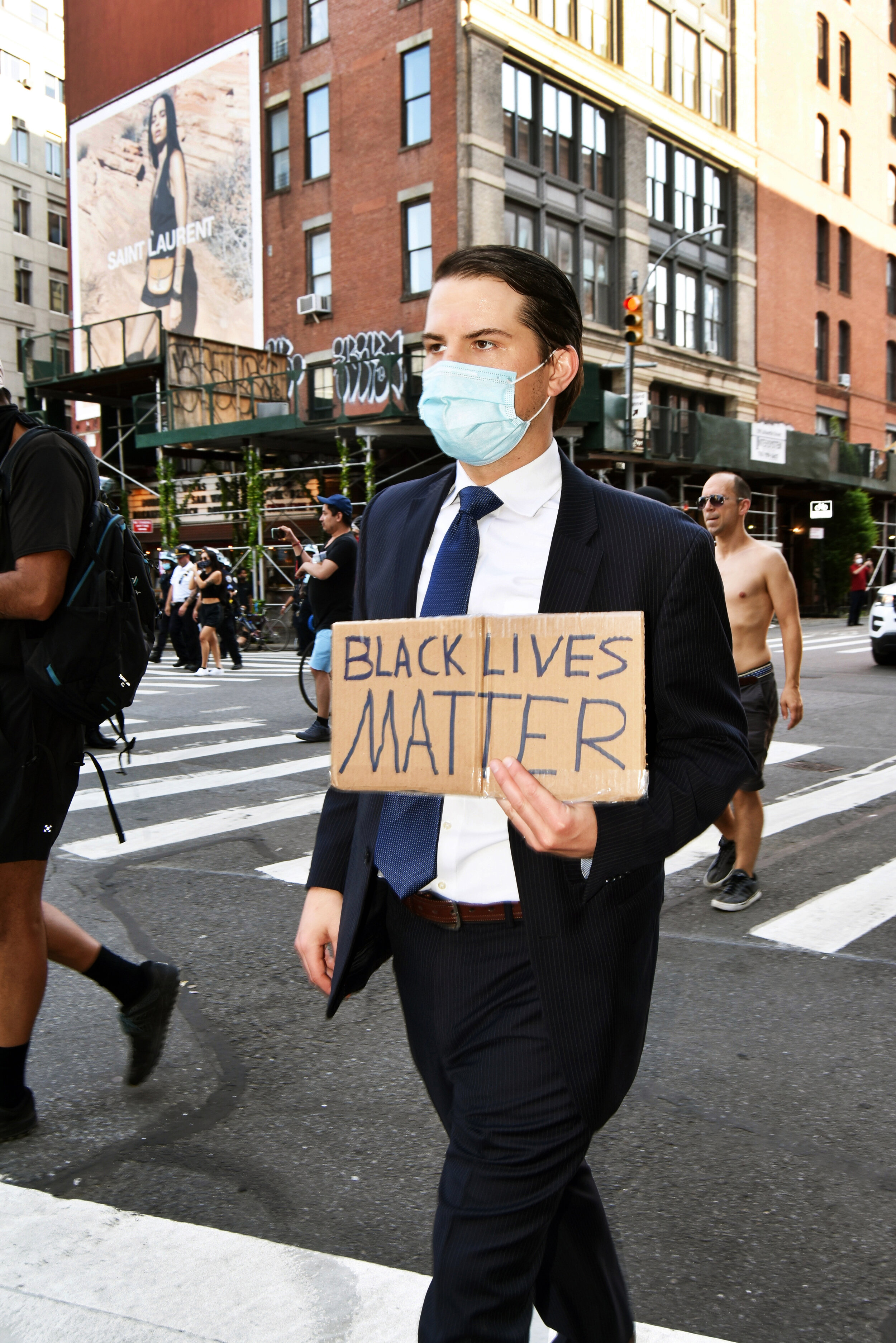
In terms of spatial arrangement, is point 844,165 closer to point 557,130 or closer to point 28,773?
point 557,130

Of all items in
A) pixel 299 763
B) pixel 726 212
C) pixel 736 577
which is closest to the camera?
pixel 736 577

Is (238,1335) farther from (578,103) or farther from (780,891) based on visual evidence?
(578,103)

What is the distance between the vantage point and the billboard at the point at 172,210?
32.9 metres

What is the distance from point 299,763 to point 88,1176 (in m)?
6.65

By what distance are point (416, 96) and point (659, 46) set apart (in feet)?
30.7

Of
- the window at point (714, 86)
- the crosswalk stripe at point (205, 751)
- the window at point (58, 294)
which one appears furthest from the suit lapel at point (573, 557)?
the window at point (58, 294)

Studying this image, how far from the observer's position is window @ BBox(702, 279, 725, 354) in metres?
36.1

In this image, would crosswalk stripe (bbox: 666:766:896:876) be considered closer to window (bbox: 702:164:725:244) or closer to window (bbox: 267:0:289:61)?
window (bbox: 267:0:289:61)

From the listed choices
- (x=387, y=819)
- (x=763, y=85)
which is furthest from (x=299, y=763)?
(x=763, y=85)

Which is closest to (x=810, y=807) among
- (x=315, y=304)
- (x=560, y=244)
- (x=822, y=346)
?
(x=560, y=244)

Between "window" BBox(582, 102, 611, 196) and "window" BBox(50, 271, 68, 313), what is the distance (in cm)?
3538

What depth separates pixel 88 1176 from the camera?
311cm

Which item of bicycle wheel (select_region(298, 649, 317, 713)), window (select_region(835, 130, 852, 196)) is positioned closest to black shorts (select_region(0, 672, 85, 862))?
bicycle wheel (select_region(298, 649, 317, 713))

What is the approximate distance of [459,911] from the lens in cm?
193
